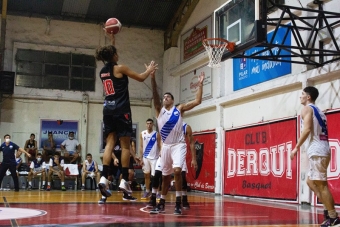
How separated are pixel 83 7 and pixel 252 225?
1685 centimetres

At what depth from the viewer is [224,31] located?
11.8m

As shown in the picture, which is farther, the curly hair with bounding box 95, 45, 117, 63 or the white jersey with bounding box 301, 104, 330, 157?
the curly hair with bounding box 95, 45, 117, 63

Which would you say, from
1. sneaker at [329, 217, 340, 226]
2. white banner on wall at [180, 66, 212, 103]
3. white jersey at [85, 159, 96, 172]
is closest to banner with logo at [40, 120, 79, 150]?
white jersey at [85, 159, 96, 172]

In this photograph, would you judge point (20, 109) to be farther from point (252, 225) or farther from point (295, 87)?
point (252, 225)

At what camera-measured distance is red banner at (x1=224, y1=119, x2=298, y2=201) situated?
470 inches

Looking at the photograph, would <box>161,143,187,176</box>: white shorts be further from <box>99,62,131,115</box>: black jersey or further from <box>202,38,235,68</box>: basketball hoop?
<box>202,38,235,68</box>: basketball hoop

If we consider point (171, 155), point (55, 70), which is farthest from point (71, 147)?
point (171, 155)

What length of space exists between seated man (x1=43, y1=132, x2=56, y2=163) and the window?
2.42 meters

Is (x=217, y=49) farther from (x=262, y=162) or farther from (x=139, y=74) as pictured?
(x=139, y=74)

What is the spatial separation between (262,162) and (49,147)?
1025cm

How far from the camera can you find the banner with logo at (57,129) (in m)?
20.0

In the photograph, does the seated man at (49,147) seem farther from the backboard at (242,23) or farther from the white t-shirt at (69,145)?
the backboard at (242,23)

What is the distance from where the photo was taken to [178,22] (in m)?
20.3

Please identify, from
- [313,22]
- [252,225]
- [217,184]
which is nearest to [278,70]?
[313,22]
